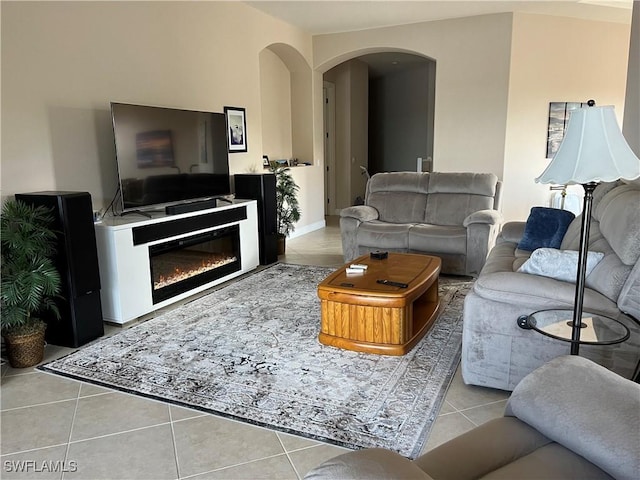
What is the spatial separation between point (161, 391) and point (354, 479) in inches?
72.7

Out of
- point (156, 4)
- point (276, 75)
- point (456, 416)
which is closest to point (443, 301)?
point (456, 416)

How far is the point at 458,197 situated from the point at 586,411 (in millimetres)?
3973

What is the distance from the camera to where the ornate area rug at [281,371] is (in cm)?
223

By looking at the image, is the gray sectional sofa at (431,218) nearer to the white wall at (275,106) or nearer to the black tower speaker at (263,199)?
the black tower speaker at (263,199)

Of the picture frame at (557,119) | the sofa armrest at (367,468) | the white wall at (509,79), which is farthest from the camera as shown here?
the picture frame at (557,119)

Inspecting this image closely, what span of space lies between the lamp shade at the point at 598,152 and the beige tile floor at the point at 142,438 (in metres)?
1.20

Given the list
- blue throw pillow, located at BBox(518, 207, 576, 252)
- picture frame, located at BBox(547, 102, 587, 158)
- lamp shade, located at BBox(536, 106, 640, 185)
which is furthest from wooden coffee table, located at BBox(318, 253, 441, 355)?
picture frame, located at BBox(547, 102, 587, 158)

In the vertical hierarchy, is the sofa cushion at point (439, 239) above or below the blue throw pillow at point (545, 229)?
below

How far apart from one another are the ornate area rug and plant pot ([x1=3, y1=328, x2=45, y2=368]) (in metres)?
0.11

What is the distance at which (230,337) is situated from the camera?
10.6 feet

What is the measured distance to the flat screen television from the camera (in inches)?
143

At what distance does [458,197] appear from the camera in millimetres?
5039

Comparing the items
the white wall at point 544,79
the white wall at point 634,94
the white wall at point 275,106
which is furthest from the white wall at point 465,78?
the white wall at point 634,94

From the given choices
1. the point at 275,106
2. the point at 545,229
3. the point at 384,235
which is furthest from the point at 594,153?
the point at 275,106
